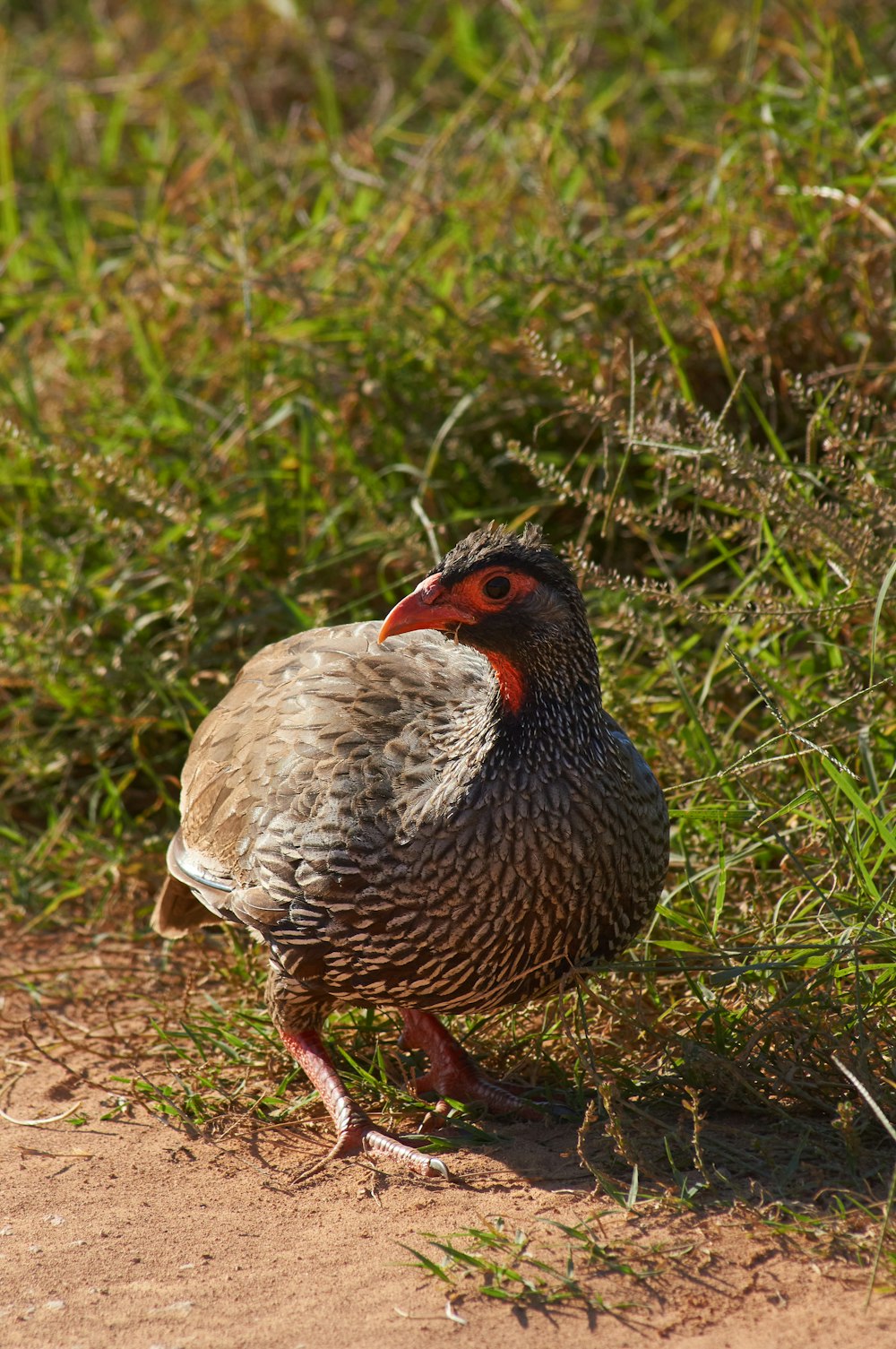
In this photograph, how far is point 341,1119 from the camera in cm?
352

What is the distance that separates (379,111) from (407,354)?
2365 mm

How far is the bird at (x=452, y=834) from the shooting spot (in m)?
3.26

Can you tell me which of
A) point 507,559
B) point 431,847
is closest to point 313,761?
point 431,847

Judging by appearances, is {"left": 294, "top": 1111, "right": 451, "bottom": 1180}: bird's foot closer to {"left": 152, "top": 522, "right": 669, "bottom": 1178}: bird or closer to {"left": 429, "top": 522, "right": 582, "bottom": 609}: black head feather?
{"left": 152, "top": 522, "right": 669, "bottom": 1178}: bird

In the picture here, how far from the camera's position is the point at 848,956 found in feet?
11.2

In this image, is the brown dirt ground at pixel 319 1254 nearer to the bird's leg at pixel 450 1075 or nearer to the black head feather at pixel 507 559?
the bird's leg at pixel 450 1075

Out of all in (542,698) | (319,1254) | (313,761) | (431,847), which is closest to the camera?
(319,1254)

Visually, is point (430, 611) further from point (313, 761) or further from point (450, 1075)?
point (450, 1075)

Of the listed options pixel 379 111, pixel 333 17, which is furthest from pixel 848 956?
pixel 333 17

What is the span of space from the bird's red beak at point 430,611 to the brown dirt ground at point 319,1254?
116cm

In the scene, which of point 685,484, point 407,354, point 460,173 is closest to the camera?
point 685,484

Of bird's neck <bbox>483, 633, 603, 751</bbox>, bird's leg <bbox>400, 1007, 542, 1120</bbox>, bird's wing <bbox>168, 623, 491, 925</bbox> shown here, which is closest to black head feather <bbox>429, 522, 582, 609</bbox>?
bird's neck <bbox>483, 633, 603, 751</bbox>

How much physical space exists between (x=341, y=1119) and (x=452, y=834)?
766 mm

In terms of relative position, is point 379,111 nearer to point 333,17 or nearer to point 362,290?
point 333,17
